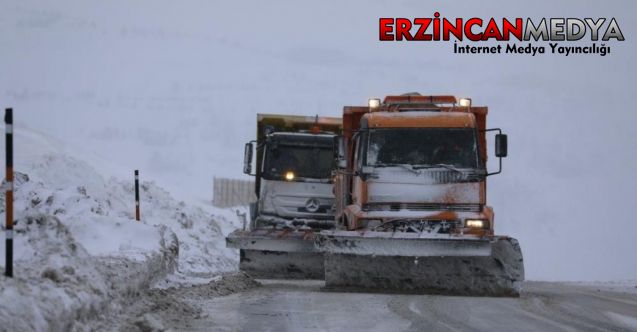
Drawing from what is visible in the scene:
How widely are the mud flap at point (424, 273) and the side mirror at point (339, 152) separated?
2.37 m

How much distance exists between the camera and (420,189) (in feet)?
45.4

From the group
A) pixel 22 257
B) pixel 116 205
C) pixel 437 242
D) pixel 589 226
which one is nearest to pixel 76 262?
pixel 22 257

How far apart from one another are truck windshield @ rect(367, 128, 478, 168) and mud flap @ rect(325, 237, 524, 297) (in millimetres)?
1609

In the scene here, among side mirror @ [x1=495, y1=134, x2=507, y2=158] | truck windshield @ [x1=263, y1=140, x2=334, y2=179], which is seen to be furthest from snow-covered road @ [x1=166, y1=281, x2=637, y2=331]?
truck windshield @ [x1=263, y1=140, x2=334, y2=179]

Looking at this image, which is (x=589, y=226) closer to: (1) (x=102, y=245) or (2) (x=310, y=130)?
(2) (x=310, y=130)

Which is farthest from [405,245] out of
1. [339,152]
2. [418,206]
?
[339,152]

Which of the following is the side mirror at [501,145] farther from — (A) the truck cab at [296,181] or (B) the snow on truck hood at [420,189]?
(A) the truck cab at [296,181]

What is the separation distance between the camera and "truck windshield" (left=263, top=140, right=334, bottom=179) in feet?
61.4

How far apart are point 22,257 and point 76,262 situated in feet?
1.36

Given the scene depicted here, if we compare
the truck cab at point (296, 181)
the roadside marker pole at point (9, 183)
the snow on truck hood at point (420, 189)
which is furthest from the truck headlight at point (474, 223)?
the roadside marker pole at point (9, 183)

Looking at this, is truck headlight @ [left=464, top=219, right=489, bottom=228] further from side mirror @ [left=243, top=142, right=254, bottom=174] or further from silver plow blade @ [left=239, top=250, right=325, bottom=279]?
side mirror @ [left=243, top=142, right=254, bottom=174]

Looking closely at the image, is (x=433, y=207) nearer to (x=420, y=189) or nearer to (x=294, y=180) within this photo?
(x=420, y=189)

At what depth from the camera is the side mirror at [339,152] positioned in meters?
15.1

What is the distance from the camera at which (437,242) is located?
12.6m
